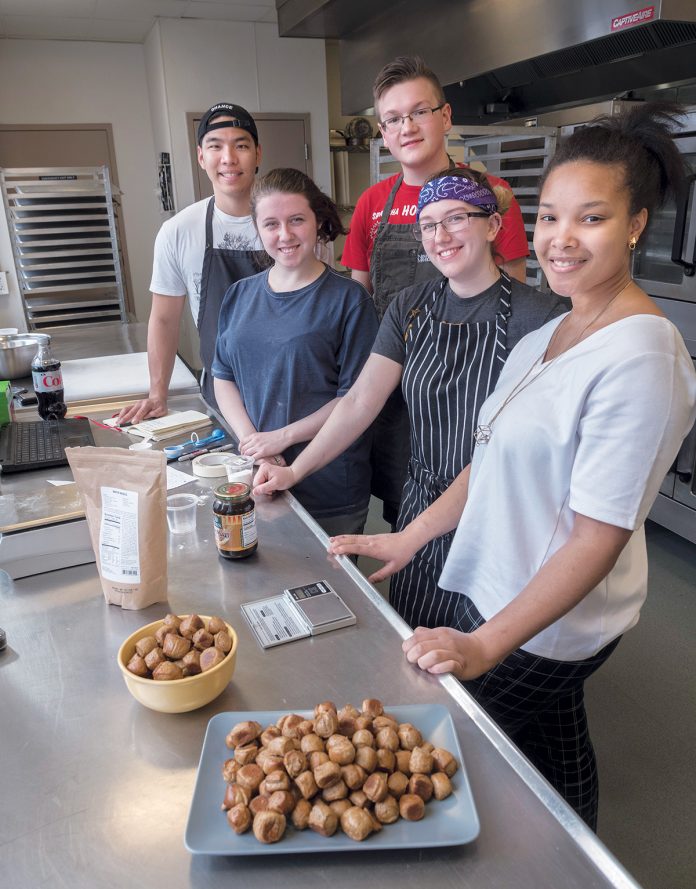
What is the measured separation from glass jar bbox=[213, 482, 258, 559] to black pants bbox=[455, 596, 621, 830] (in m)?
0.47

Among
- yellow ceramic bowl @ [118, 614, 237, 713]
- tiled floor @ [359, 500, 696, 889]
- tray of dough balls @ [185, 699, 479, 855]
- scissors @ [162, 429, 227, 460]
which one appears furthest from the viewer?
scissors @ [162, 429, 227, 460]

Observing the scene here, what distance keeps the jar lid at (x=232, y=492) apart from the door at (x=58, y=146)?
5.00 metres

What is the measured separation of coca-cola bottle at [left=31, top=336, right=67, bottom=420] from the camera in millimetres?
2133

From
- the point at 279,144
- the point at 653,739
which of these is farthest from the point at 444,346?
the point at 279,144

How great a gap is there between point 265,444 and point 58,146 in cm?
524

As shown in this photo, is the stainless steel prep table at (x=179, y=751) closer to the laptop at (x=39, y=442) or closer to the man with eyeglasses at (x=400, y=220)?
the laptop at (x=39, y=442)

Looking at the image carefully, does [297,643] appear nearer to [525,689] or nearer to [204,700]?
[204,700]

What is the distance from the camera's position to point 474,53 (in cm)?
344

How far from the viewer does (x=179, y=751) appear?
895 millimetres

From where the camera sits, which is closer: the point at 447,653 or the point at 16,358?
the point at 447,653

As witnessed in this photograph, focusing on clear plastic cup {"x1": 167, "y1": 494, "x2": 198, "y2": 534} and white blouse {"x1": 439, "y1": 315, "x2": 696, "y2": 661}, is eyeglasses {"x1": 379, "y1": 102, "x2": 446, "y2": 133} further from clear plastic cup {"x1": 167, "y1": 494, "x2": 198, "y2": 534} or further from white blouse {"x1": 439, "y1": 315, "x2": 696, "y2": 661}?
clear plastic cup {"x1": 167, "y1": 494, "x2": 198, "y2": 534}

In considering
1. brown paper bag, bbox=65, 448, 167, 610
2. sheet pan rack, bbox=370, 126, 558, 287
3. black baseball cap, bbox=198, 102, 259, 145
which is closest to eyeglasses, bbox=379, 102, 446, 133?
black baseball cap, bbox=198, 102, 259, 145

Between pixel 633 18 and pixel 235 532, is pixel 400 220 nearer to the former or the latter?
pixel 633 18

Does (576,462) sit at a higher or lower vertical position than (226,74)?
lower
